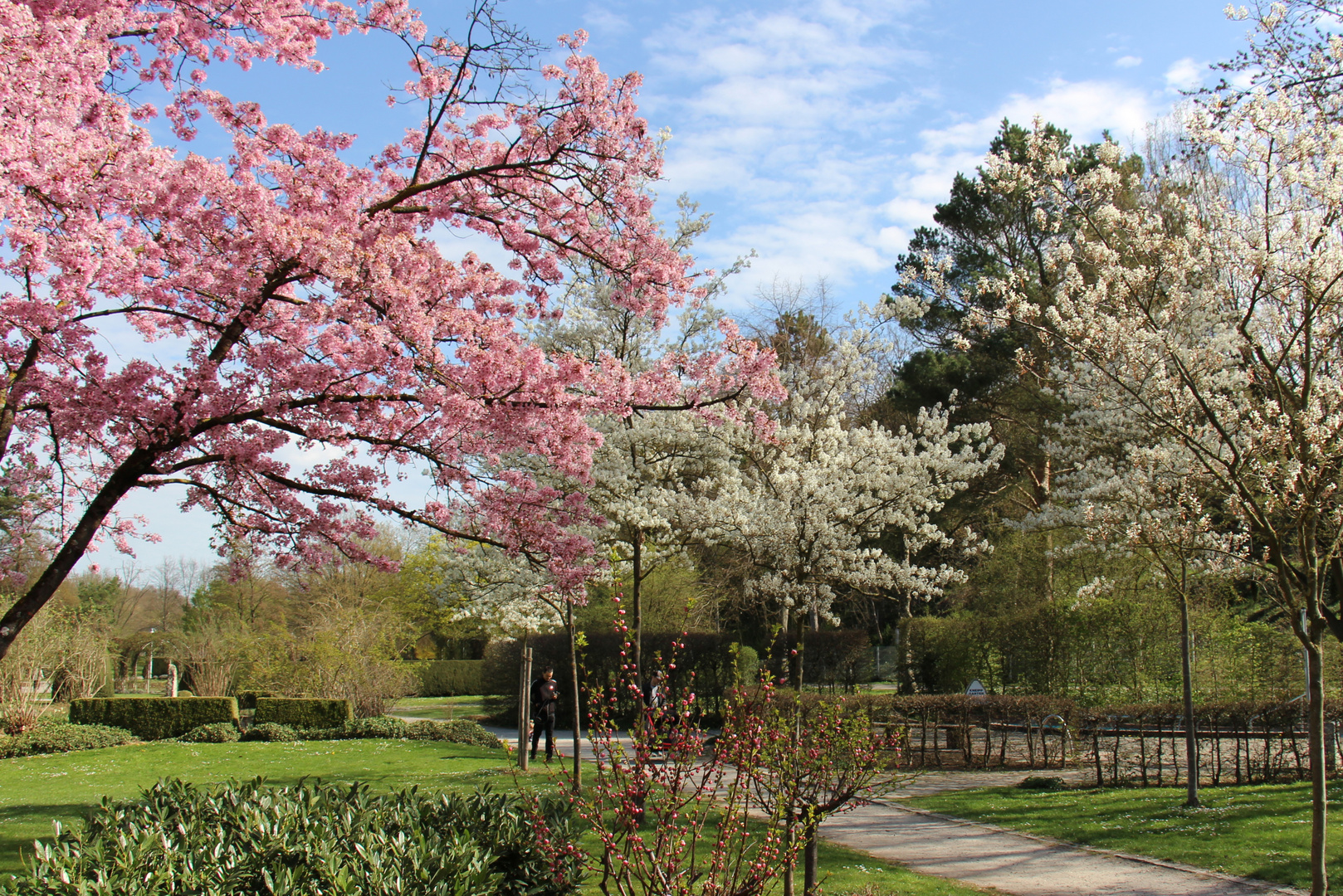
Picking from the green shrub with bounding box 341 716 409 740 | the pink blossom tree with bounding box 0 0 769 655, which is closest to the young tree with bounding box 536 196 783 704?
the pink blossom tree with bounding box 0 0 769 655

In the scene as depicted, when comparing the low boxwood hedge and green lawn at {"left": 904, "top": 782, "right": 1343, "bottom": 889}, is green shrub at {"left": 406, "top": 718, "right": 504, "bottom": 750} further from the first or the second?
green lawn at {"left": 904, "top": 782, "right": 1343, "bottom": 889}

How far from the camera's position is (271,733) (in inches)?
677

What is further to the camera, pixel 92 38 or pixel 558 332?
pixel 558 332

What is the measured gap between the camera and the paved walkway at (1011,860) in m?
6.21

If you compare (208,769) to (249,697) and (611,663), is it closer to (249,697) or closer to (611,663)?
(249,697)

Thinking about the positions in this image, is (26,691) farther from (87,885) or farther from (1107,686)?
(1107,686)

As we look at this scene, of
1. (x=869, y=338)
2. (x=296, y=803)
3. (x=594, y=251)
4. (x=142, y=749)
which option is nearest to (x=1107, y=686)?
(x=869, y=338)

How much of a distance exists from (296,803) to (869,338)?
11.8m

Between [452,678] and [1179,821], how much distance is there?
2648cm

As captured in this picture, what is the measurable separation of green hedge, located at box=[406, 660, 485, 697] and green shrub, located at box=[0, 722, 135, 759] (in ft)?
45.5

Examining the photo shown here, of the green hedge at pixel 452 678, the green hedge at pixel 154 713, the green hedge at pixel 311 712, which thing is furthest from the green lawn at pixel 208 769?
the green hedge at pixel 452 678

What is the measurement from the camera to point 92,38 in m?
4.09

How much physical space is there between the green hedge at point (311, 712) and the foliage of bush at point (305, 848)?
529 inches

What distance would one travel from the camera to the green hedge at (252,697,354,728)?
699 inches
